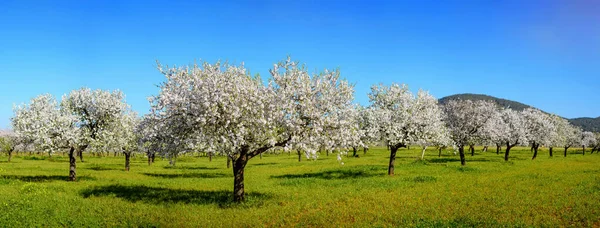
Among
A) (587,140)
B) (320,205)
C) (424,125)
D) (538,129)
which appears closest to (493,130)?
(538,129)

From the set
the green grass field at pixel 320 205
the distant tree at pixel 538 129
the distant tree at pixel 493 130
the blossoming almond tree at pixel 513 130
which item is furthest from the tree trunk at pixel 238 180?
the distant tree at pixel 538 129

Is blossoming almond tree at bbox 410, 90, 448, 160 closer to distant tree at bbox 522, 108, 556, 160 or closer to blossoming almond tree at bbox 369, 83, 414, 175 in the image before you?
blossoming almond tree at bbox 369, 83, 414, 175

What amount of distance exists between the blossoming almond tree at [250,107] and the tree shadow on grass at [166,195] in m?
4.30

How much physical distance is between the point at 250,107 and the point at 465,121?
45.4 metres

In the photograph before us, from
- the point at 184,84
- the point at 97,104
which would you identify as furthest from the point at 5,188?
the point at 184,84

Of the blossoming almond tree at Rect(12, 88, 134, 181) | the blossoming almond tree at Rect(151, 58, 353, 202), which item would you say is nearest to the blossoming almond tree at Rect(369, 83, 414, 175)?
the blossoming almond tree at Rect(151, 58, 353, 202)

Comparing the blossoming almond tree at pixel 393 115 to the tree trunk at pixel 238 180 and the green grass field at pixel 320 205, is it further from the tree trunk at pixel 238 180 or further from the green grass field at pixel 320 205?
the tree trunk at pixel 238 180

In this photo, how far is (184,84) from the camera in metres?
23.0

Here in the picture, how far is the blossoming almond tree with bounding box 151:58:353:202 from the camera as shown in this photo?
22188mm

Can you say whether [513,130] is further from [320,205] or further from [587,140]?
[587,140]

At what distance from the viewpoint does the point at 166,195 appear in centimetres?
2944

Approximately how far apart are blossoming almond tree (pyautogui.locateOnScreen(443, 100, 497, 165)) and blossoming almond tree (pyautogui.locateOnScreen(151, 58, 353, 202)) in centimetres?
3868

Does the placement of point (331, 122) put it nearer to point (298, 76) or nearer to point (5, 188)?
point (298, 76)

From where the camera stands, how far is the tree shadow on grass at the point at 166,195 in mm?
26672
